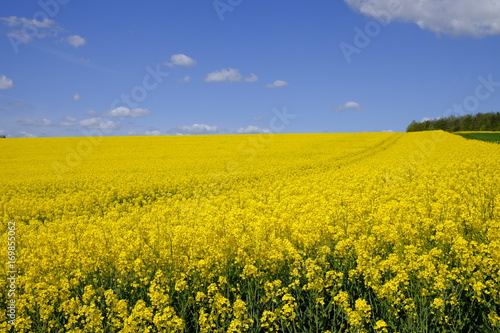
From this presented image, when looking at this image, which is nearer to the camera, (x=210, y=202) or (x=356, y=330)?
(x=356, y=330)

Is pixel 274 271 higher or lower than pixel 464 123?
lower

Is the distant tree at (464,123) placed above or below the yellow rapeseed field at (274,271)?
above

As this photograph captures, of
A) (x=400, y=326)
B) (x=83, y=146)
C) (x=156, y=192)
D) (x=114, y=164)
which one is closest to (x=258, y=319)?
(x=400, y=326)

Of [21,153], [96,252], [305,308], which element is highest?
[21,153]

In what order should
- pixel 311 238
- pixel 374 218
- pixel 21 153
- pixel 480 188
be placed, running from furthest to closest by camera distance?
pixel 21 153
pixel 480 188
pixel 374 218
pixel 311 238

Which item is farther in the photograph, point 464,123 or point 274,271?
point 464,123

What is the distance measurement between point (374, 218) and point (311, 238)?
1.78m

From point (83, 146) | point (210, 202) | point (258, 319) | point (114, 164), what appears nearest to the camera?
point (258, 319)

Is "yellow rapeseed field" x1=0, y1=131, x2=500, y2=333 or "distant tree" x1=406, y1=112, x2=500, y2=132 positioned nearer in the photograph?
"yellow rapeseed field" x1=0, y1=131, x2=500, y2=333

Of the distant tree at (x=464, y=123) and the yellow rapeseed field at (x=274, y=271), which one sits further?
the distant tree at (x=464, y=123)

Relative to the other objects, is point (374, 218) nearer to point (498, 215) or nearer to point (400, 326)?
point (498, 215)

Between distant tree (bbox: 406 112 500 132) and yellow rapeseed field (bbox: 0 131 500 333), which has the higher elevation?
distant tree (bbox: 406 112 500 132)

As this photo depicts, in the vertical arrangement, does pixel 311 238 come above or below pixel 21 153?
below

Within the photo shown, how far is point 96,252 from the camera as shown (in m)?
6.68
